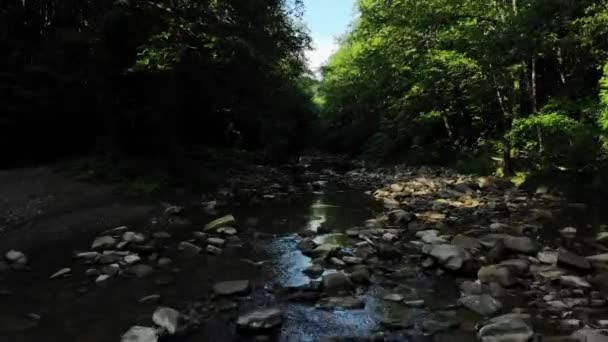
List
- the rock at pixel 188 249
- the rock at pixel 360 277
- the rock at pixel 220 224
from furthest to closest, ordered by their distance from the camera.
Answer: the rock at pixel 220 224 → the rock at pixel 188 249 → the rock at pixel 360 277

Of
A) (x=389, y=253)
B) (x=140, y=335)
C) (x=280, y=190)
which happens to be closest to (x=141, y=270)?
(x=140, y=335)

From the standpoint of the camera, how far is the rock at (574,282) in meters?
6.64

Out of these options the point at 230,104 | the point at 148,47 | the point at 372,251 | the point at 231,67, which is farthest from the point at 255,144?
the point at 372,251

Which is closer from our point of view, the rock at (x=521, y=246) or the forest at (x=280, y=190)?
the forest at (x=280, y=190)

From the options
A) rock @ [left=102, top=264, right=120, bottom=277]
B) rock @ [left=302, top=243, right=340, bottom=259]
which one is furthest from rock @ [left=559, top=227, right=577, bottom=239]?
rock @ [left=102, top=264, right=120, bottom=277]

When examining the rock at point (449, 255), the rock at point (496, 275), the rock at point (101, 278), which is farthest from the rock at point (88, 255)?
the rock at point (496, 275)

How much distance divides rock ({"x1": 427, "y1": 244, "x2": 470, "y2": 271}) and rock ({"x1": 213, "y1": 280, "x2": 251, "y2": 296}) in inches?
124

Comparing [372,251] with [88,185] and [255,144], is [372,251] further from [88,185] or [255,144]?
[255,144]

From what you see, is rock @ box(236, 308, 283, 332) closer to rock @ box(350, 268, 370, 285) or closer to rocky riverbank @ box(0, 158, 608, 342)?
rocky riverbank @ box(0, 158, 608, 342)

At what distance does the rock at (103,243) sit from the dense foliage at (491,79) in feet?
39.8

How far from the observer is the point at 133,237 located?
31.8 ft

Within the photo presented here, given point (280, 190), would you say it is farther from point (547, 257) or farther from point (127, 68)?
point (547, 257)

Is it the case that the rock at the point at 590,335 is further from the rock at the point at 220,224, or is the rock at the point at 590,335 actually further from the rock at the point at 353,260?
the rock at the point at 220,224

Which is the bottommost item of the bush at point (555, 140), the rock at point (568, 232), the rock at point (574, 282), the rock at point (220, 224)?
the rock at point (220, 224)
